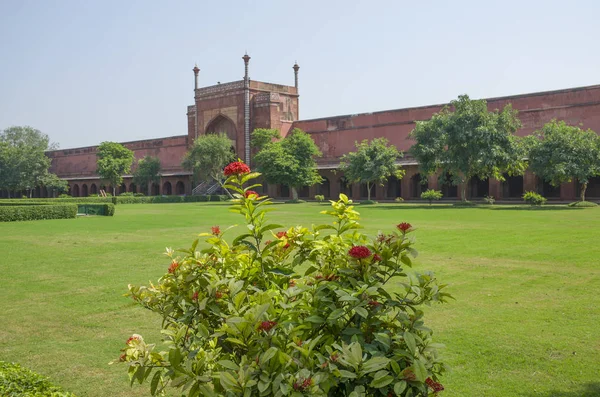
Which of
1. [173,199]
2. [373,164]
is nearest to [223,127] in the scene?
[173,199]

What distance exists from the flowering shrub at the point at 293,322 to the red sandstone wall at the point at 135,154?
48.6 meters

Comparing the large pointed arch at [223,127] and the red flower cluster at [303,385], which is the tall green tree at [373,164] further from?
the red flower cluster at [303,385]

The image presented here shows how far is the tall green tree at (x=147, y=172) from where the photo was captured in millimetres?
50188

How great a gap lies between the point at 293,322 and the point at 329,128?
135 ft

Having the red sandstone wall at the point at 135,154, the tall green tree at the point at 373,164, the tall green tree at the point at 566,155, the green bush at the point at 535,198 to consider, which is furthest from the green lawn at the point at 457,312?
the red sandstone wall at the point at 135,154

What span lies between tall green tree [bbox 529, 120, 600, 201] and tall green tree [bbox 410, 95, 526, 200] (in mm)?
1056

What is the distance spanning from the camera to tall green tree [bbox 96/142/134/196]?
45531 millimetres

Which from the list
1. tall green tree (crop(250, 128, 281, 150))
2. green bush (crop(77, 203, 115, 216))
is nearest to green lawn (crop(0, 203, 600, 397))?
green bush (crop(77, 203, 115, 216))

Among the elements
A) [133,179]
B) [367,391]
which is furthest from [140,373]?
[133,179]

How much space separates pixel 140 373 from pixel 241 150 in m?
44.0

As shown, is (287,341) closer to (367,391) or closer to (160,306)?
(367,391)

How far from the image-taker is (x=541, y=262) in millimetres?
8859

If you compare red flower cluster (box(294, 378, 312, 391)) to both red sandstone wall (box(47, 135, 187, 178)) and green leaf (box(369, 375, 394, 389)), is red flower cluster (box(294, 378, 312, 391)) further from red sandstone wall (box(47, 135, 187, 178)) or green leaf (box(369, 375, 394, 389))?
red sandstone wall (box(47, 135, 187, 178))

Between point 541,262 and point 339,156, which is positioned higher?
point 339,156
